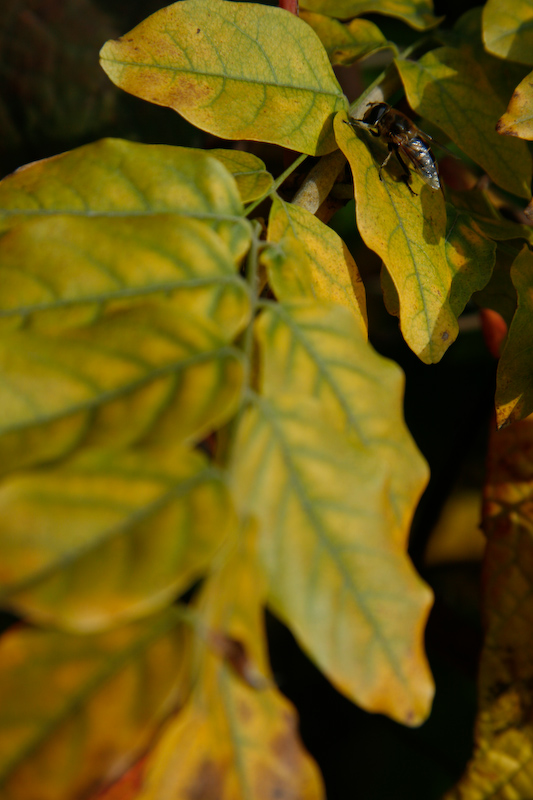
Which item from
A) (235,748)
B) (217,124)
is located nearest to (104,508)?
(235,748)

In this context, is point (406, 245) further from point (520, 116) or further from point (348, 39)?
point (348, 39)

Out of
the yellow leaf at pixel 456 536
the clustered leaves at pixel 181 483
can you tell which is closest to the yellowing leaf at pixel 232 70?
the clustered leaves at pixel 181 483

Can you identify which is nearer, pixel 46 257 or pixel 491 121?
pixel 46 257

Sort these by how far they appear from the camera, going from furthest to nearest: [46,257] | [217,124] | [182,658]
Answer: [217,124] → [46,257] → [182,658]

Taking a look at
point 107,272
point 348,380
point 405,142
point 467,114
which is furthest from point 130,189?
point 467,114

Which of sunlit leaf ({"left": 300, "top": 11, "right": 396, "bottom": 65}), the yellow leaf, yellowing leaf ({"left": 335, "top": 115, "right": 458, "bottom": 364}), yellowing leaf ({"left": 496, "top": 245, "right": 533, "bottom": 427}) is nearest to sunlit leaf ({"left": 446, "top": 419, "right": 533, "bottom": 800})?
yellowing leaf ({"left": 496, "top": 245, "right": 533, "bottom": 427})

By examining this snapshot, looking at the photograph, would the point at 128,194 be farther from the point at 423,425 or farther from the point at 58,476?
the point at 423,425

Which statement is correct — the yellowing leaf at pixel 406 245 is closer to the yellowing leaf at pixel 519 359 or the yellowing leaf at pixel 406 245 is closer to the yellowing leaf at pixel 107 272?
the yellowing leaf at pixel 519 359
